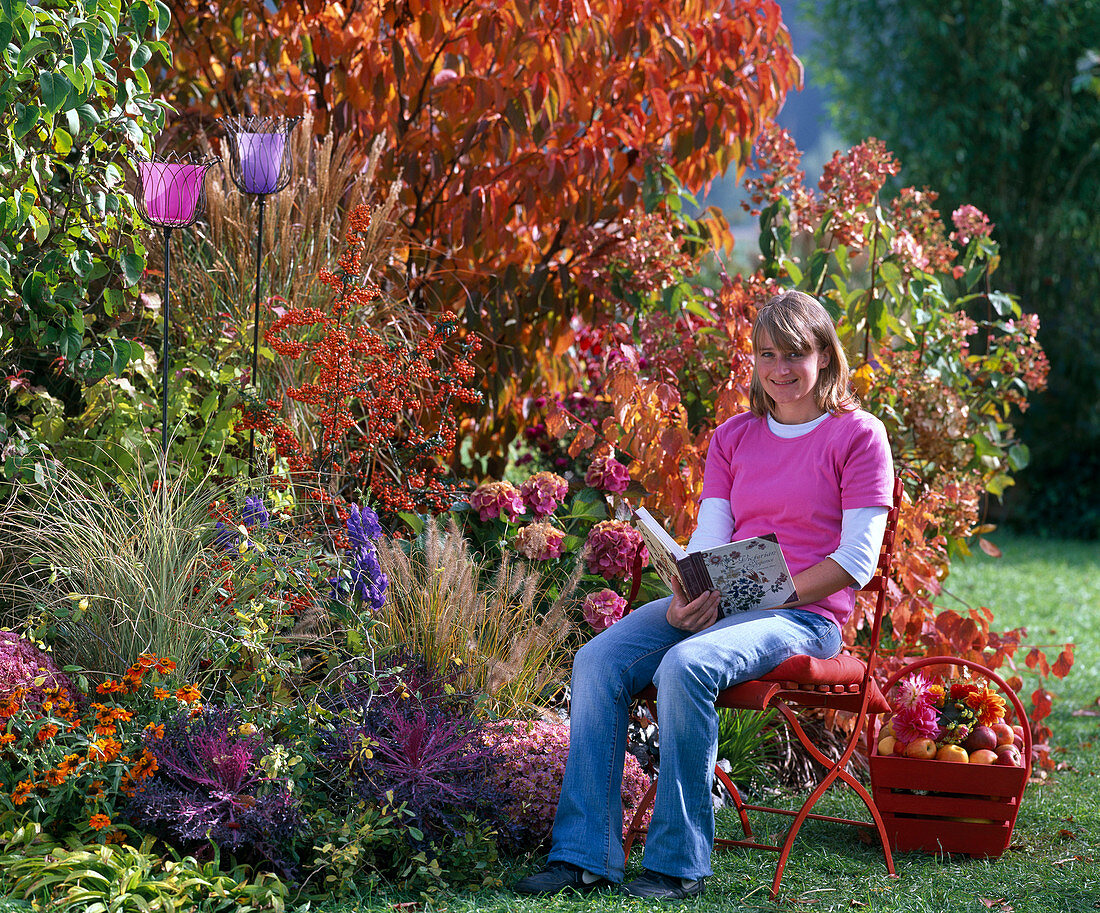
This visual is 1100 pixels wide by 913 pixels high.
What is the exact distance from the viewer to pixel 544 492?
3.31 meters

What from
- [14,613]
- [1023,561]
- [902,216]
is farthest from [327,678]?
[1023,561]

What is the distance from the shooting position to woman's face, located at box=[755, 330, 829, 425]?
2621 mm

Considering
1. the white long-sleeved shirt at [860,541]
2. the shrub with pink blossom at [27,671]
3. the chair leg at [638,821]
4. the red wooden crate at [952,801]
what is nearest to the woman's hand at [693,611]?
the white long-sleeved shirt at [860,541]

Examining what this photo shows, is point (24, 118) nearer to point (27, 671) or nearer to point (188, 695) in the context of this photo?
point (27, 671)

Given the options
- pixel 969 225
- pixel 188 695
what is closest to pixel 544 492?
pixel 188 695

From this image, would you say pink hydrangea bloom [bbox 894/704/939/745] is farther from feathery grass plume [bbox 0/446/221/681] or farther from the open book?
feathery grass plume [bbox 0/446/221/681]

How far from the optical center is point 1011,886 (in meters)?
2.56

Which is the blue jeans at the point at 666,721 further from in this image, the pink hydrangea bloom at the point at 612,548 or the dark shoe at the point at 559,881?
the pink hydrangea bloom at the point at 612,548

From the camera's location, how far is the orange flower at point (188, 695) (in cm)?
241

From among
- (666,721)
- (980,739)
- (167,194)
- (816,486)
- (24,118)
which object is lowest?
(980,739)

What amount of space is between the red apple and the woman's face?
907 mm

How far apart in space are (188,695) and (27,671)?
36cm

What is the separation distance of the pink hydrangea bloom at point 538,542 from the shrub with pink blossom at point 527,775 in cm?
57

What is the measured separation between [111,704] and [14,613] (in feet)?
1.87
